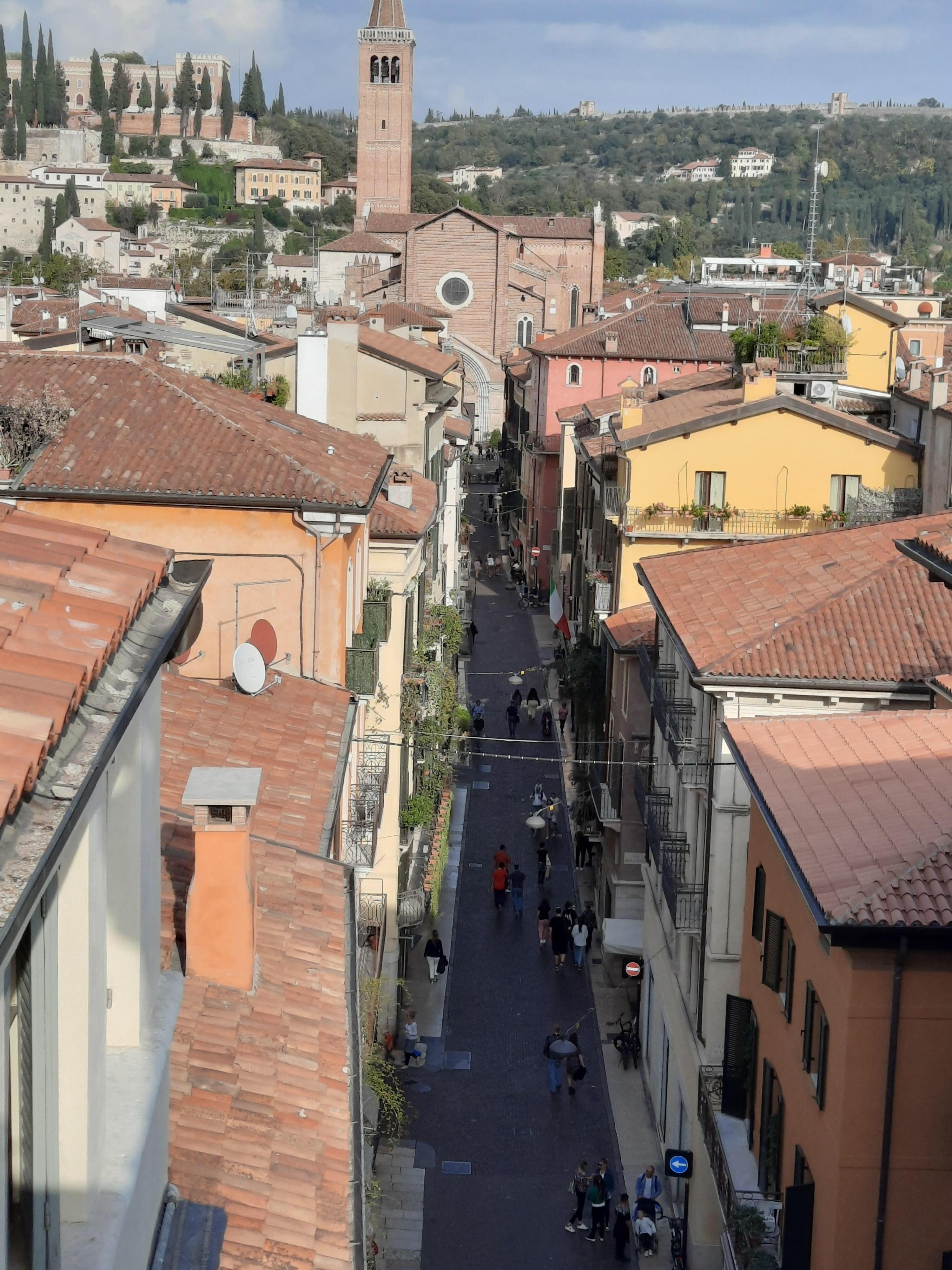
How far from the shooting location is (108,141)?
19275 centimetres

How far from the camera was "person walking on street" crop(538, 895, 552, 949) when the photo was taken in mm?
26469

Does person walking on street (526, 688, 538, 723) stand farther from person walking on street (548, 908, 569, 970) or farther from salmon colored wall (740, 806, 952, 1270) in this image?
salmon colored wall (740, 806, 952, 1270)

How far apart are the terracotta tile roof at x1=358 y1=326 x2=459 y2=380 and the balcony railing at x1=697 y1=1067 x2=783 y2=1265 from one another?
1640 centimetres

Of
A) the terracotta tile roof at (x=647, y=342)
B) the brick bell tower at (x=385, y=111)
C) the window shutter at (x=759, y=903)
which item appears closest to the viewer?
the window shutter at (x=759, y=903)

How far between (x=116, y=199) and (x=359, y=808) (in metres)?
164

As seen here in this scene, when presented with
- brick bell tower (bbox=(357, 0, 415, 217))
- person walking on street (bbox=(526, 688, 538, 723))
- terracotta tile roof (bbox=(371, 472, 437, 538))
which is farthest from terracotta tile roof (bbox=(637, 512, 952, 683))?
brick bell tower (bbox=(357, 0, 415, 217))

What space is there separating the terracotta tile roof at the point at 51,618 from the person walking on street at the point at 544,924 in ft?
70.1

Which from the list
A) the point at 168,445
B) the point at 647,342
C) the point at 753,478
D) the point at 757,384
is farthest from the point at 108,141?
the point at 168,445

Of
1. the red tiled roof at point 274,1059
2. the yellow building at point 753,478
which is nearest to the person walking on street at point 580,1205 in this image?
the red tiled roof at point 274,1059

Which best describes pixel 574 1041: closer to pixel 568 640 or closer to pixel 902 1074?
pixel 902 1074

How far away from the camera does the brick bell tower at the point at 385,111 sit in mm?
119812

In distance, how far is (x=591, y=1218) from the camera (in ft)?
59.5

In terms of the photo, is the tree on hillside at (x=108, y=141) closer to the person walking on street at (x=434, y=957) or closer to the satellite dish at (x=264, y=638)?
the person walking on street at (x=434, y=957)

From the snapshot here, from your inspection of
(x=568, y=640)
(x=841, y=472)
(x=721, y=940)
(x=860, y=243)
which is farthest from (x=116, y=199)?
(x=721, y=940)
